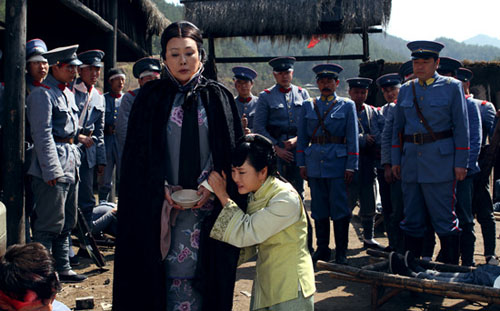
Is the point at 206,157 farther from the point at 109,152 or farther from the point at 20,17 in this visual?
the point at 109,152

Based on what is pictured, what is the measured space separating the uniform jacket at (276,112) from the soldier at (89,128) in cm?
190

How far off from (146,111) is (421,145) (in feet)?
9.50

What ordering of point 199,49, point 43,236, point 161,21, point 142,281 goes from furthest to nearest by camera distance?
1. point 161,21
2. point 43,236
3. point 199,49
4. point 142,281

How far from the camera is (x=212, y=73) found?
11023 mm

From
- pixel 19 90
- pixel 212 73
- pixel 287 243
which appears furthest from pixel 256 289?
pixel 212 73

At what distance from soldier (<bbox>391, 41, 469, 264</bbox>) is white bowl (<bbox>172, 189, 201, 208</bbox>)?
2698mm

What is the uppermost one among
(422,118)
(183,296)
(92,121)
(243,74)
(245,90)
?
(243,74)

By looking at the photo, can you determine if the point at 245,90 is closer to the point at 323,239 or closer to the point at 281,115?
the point at 281,115

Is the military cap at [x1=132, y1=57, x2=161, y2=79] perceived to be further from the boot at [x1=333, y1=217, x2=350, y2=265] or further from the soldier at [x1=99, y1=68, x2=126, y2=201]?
the boot at [x1=333, y1=217, x2=350, y2=265]

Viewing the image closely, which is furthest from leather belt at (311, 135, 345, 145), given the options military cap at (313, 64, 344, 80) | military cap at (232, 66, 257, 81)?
military cap at (232, 66, 257, 81)

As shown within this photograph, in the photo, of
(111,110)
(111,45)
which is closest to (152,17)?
(111,45)

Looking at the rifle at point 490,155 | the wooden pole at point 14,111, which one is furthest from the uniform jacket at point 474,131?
the wooden pole at point 14,111

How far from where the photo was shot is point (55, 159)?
14.6 feet

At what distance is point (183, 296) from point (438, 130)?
2991 millimetres
